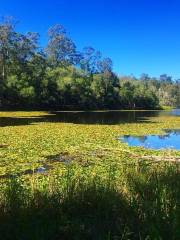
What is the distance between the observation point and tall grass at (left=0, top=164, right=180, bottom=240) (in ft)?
A: 22.8

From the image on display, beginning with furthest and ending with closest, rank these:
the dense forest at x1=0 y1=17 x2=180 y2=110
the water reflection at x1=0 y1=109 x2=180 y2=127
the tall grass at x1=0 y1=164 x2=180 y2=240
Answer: the dense forest at x1=0 y1=17 x2=180 y2=110 < the water reflection at x1=0 y1=109 x2=180 y2=127 < the tall grass at x1=0 y1=164 x2=180 y2=240

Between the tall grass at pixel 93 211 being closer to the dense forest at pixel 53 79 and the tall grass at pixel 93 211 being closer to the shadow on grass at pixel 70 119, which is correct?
the shadow on grass at pixel 70 119

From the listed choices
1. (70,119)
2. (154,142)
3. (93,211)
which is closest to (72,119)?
(70,119)

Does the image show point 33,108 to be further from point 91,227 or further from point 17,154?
point 91,227

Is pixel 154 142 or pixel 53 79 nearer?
pixel 154 142

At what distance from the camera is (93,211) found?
320 inches

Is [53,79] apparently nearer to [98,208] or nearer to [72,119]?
[72,119]

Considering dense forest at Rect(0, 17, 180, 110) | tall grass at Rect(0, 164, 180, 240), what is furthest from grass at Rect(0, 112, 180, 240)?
dense forest at Rect(0, 17, 180, 110)

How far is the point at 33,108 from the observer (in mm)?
78000

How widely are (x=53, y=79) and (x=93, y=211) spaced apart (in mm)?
81281

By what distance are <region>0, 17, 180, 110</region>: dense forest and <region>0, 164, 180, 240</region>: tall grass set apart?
6576 cm

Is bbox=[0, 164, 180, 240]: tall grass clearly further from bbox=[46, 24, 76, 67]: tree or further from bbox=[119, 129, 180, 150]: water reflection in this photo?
bbox=[46, 24, 76, 67]: tree

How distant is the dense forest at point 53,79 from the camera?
75875mm

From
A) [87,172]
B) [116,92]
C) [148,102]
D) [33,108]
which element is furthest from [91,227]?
[148,102]
